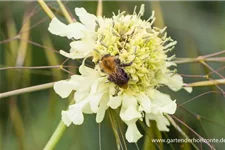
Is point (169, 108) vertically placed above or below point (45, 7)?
below

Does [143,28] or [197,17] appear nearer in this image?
[143,28]

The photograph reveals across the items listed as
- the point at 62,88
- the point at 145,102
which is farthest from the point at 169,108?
the point at 62,88

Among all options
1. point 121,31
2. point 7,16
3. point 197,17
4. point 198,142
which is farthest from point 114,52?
point 197,17

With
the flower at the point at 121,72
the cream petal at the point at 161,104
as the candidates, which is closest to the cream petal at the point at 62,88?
the flower at the point at 121,72

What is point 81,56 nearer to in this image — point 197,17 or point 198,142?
point 198,142

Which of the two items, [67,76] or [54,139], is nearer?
[54,139]

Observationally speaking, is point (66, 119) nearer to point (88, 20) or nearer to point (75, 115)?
point (75, 115)

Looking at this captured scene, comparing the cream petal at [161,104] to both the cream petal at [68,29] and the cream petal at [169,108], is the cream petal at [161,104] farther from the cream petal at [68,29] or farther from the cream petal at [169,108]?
the cream petal at [68,29]

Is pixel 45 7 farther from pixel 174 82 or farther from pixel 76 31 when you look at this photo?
pixel 174 82
